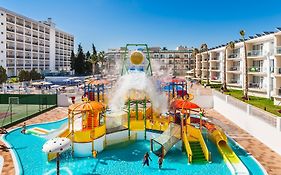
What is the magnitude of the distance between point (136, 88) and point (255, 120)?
1118cm

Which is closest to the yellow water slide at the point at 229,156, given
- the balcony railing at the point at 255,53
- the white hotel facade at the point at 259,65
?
the white hotel facade at the point at 259,65

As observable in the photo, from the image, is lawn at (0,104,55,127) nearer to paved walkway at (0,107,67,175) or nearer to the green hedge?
the green hedge

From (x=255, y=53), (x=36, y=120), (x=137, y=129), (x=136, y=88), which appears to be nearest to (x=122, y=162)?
(x=137, y=129)

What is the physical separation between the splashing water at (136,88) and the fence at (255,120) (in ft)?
27.9

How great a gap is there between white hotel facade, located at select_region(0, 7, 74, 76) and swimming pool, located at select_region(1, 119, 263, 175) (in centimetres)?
6632

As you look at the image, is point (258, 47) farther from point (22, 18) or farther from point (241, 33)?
point (22, 18)

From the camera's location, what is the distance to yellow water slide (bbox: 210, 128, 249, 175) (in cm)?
1628

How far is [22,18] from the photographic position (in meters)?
85.4

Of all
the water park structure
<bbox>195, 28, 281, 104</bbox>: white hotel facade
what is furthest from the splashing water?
<bbox>195, 28, 281, 104</bbox>: white hotel facade

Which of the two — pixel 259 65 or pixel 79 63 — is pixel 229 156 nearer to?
pixel 259 65

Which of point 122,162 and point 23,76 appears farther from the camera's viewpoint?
point 23,76

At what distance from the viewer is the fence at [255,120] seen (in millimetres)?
19500

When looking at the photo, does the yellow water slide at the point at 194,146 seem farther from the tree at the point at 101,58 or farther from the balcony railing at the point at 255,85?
the tree at the point at 101,58

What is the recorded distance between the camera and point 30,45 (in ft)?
299
